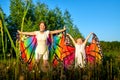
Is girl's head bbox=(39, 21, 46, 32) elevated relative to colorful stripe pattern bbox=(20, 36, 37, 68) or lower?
elevated

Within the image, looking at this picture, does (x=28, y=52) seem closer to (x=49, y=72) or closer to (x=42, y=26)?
(x=42, y=26)

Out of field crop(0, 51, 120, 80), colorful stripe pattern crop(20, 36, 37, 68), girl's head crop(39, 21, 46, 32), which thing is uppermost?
girl's head crop(39, 21, 46, 32)

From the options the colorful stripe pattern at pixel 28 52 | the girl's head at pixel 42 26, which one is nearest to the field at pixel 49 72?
the colorful stripe pattern at pixel 28 52

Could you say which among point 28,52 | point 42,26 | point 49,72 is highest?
point 42,26

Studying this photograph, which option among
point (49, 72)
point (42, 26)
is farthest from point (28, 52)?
point (49, 72)

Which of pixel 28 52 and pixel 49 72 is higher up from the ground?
pixel 28 52

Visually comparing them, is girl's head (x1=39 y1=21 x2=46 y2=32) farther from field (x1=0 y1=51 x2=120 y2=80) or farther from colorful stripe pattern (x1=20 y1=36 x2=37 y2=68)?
→ field (x1=0 y1=51 x2=120 y2=80)

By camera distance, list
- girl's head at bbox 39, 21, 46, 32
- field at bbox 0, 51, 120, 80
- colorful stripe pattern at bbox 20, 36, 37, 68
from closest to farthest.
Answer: field at bbox 0, 51, 120, 80 < colorful stripe pattern at bbox 20, 36, 37, 68 < girl's head at bbox 39, 21, 46, 32

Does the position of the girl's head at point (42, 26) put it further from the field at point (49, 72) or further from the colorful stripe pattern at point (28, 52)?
the field at point (49, 72)

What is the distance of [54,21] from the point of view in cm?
3183

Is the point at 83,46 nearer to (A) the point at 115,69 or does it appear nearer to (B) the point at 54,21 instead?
(A) the point at 115,69

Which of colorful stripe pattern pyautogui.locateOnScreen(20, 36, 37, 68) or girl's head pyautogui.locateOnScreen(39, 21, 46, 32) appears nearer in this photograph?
colorful stripe pattern pyautogui.locateOnScreen(20, 36, 37, 68)

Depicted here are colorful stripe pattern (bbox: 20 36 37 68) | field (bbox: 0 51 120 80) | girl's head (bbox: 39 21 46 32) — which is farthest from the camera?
girl's head (bbox: 39 21 46 32)

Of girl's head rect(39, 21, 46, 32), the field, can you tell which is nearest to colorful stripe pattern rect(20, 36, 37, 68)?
the field
